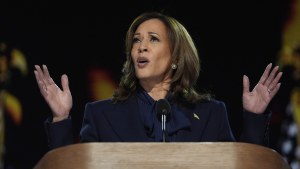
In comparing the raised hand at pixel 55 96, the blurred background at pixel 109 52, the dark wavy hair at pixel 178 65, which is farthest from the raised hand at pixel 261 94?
the blurred background at pixel 109 52

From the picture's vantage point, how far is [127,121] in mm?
2527

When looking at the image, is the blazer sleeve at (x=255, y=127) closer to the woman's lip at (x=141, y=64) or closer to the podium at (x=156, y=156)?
the woman's lip at (x=141, y=64)

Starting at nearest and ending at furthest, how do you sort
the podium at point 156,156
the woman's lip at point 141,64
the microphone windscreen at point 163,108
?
1. the podium at point 156,156
2. the microphone windscreen at point 163,108
3. the woman's lip at point 141,64

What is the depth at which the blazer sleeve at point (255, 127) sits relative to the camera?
7.92 feet

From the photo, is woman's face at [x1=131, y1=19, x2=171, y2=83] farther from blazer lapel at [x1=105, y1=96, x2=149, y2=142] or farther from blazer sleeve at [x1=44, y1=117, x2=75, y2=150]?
blazer sleeve at [x1=44, y1=117, x2=75, y2=150]

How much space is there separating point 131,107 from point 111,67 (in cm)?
134

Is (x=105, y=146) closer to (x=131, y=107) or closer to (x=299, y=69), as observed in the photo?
(x=131, y=107)

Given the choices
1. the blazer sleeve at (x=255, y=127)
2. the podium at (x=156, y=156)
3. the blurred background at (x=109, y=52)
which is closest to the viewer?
the podium at (x=156, y=156)

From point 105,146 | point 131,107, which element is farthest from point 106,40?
point 105,146

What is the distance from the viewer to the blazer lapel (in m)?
2.46

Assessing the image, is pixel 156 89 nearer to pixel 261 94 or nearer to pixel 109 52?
pixel 261 94

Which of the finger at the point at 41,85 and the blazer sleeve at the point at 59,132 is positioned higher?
the finger at the point at 41,85

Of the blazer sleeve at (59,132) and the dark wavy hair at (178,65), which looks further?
the dark wavy hair at (178,65)

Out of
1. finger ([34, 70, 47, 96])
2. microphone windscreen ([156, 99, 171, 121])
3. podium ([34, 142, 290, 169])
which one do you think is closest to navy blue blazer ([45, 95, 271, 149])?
finger ([34, 70, 47, 96])
